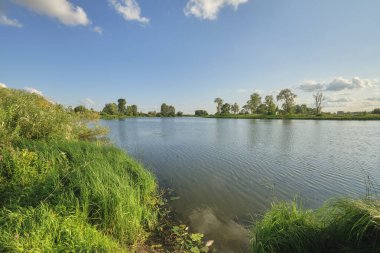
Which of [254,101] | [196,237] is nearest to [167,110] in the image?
[254,101]

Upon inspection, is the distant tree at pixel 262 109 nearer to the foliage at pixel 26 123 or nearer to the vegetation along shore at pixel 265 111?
the vegetation along shore at pixel 265 111

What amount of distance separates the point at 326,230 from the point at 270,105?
339 ft

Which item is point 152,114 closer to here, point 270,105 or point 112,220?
point 270,105

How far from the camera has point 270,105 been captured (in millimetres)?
99000

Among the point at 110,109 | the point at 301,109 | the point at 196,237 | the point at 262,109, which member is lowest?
the point at 196,237

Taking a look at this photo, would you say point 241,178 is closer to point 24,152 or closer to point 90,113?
point 24,152

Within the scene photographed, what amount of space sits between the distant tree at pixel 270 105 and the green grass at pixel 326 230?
94686 millimetres

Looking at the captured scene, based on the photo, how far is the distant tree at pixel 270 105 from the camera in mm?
93562

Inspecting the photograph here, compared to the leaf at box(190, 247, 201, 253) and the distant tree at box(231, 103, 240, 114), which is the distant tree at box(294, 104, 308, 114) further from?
the leaf at box(190, 247, 201, 253)

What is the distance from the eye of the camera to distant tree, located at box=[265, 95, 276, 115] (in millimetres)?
93562

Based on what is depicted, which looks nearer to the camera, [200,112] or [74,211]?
[74,211]

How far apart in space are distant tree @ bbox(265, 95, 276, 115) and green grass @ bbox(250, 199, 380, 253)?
94686 mm

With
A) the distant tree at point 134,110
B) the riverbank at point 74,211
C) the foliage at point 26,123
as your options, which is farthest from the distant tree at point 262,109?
the riverbank at point 74,211

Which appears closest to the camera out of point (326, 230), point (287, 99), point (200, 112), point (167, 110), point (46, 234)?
point (46, 234)
